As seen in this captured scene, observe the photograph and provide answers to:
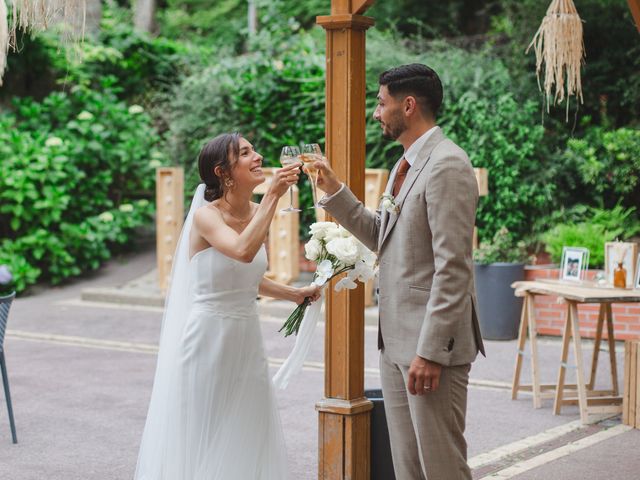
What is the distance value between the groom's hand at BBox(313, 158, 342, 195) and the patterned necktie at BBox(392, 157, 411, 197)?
25cm

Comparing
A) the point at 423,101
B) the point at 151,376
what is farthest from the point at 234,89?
the point at 423,101

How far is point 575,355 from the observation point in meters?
7.11

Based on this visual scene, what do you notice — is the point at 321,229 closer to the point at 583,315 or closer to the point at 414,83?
the point at 414,83

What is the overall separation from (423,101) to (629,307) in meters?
6.37

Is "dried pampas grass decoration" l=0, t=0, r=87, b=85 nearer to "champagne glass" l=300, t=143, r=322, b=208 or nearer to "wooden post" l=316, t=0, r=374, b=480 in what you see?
"wooden post" l=316, t=0, r=374, b=480

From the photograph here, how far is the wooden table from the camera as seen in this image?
22.2 ft

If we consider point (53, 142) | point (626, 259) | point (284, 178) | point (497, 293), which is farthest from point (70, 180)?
point (284, 178)

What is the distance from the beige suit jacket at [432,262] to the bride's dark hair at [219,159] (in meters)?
0.66

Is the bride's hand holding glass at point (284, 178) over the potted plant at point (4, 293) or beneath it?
over

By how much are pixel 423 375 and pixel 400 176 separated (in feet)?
3.02

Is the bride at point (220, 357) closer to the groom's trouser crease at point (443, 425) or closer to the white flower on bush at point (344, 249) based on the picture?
→ the white flower on bush at point (344, 249)

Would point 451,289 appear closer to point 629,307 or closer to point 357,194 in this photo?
point 357,194

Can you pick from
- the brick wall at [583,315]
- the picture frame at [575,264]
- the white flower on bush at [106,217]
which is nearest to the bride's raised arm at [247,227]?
the picture frame at [575,264]

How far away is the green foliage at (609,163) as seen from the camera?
1129 cm
